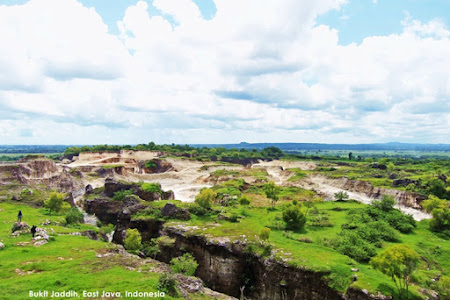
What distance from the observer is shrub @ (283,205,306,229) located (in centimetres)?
3672

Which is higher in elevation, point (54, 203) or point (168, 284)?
point (54, 203)

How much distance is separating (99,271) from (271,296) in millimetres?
15783

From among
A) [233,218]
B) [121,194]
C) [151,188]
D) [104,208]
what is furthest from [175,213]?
[151,188]

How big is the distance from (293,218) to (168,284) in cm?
2181

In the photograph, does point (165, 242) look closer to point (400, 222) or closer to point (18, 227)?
point (18, 227)

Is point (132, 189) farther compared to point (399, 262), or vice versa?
point (132, 189)

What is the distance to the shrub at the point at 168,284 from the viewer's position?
19.1m

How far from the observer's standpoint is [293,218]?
36938 mm

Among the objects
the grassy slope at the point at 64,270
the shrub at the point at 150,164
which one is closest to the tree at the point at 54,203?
the grassy slope at the point at 64,270

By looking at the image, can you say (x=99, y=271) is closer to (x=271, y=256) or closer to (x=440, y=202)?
(x=271, y=256)

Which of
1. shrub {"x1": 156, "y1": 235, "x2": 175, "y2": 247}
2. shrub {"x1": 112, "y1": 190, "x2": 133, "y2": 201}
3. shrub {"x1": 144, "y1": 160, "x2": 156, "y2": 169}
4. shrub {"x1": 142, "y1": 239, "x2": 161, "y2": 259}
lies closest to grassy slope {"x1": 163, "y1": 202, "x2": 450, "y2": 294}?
shrub {"x1": 156, "y1": 235, "x2": 175, "y2": 247}

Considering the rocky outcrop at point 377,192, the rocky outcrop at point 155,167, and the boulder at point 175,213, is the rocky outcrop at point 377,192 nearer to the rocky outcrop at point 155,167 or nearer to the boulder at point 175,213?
the boulder at point 175,213

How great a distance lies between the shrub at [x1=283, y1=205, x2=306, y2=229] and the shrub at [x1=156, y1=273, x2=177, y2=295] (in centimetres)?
2093

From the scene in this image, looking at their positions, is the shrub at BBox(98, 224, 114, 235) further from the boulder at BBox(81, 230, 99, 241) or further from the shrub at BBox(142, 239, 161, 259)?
the shrub at BBox(142, 239, 161, 259)
